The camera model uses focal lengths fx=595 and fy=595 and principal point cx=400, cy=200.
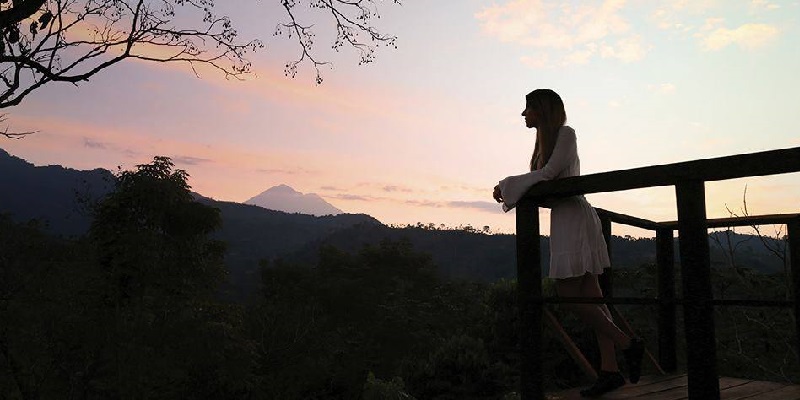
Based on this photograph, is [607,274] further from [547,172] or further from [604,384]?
[547,172]

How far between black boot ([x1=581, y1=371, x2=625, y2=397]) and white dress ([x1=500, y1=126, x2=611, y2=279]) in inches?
24.8

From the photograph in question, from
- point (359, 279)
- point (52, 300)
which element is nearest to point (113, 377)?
point (52, 300)

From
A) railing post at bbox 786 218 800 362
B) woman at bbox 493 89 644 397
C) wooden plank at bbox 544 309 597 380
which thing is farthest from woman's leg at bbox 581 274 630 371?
railing post at bbox 786 218 800 362

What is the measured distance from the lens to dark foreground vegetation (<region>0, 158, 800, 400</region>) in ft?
30.8

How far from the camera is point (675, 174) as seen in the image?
104 inches

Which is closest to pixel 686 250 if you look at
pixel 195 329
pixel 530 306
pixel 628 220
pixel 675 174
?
pixel 675 174

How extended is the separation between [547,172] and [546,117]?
1.47 ft

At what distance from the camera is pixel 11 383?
2261 centimetres

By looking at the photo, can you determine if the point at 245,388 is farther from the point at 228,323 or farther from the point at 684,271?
the point at 684,271

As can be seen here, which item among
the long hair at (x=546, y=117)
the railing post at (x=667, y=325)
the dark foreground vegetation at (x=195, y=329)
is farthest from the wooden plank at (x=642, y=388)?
the dark foreground vegetation at (x=195, y=329)

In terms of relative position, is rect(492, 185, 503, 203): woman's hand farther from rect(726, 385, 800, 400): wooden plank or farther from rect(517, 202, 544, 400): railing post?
rect(726, 385, 800, 400): wooden plank

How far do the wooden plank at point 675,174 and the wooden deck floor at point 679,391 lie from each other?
4.05 feet

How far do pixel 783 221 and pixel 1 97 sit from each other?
655 centimetres

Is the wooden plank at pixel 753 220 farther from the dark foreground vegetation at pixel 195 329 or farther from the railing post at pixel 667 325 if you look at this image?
the dark foreground vegetation at pixel 195 329
